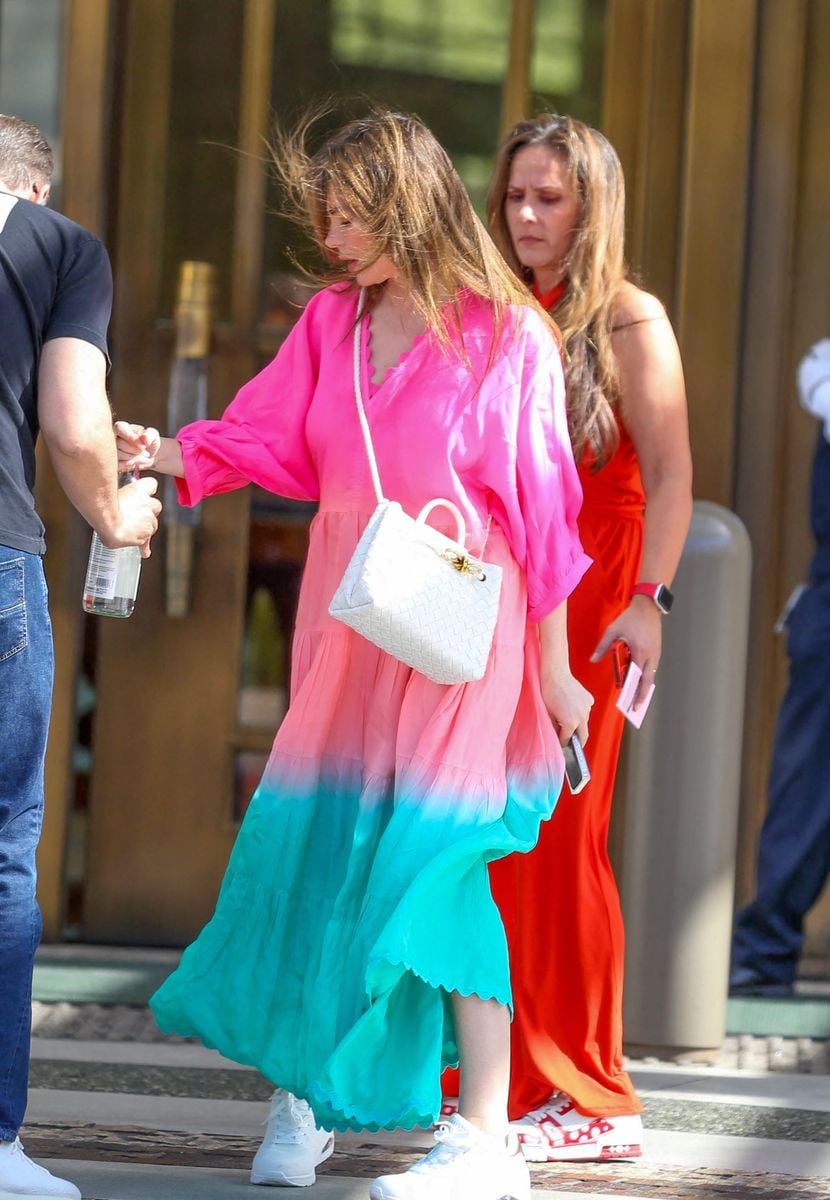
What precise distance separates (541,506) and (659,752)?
123 centimetres

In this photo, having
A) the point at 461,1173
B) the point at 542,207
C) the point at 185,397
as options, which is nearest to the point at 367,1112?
the point at 461,1173

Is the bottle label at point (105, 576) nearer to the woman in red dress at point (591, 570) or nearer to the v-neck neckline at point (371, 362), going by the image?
the v-neck neckline at point (371, 362)

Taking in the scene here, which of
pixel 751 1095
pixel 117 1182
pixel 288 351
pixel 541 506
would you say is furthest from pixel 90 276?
pixel 751 1095

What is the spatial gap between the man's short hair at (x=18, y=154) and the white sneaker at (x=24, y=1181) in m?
1.30

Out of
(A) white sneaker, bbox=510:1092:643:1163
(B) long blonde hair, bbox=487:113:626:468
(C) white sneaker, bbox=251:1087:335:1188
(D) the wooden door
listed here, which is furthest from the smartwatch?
(D) the wooden door

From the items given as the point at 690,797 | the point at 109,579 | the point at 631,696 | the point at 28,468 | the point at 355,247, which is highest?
the point at 355,247

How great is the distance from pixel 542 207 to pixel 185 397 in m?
1.39

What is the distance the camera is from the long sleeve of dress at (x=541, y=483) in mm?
2486

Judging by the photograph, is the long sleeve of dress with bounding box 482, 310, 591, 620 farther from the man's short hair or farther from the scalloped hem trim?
the man's short hair

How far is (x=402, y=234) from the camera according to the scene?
8.09ft

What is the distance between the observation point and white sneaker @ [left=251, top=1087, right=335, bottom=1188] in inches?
101

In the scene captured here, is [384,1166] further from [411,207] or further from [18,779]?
[411,207]

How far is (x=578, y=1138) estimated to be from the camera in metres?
2.80

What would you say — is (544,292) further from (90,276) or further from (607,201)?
(90,276)
